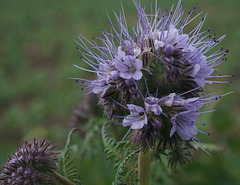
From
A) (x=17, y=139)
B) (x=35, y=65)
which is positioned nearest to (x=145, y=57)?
(x=17, y=139)

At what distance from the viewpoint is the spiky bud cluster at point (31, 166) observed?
7.95ft

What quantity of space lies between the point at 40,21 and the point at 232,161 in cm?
1026

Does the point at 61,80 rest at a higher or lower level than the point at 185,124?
higher

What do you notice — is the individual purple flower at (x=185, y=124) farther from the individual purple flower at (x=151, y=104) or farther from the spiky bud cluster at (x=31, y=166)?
the spiky bud cluster at (x=31, y=166)

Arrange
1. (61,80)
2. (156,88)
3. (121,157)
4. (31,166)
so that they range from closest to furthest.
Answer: (156,88) < (31,166) < (121,157) < (61,80)

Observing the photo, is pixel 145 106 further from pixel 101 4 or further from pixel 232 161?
pixel 101 4

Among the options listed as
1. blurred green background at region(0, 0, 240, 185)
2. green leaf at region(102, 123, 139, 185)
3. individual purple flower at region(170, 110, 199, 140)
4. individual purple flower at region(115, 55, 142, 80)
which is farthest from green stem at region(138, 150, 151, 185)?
blurred green background at region(0, 0, 240, 185)

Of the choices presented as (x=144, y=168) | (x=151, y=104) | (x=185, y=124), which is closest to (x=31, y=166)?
(x=144, y=168)

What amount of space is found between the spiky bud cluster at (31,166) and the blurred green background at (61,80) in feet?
3.56

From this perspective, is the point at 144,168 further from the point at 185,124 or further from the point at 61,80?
the point at 61,80

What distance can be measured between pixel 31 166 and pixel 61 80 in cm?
652

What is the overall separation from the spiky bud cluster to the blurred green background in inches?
42.7

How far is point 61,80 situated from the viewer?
889 cm

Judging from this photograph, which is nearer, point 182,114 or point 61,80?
point 182,114
